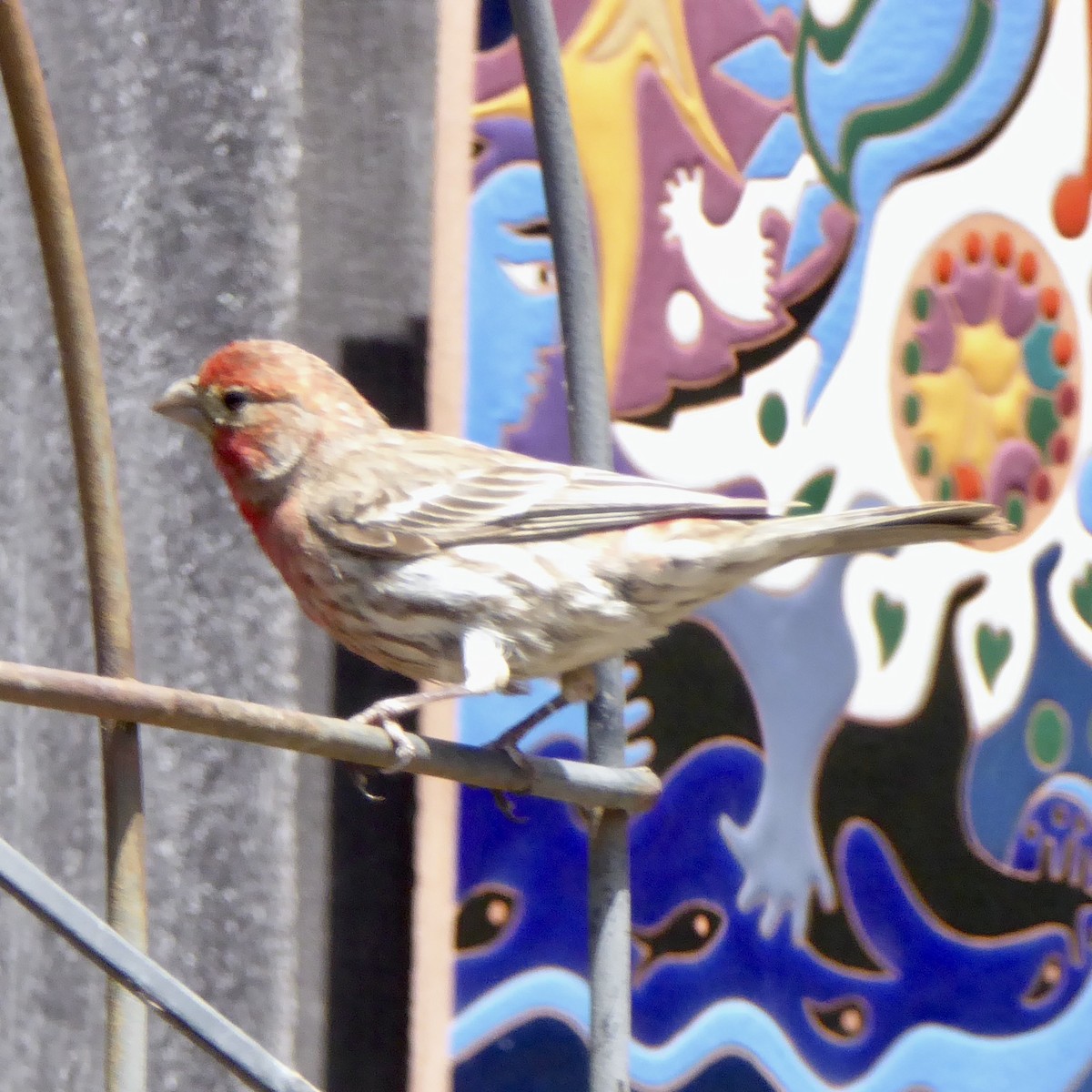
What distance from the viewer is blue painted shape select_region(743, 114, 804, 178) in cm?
364

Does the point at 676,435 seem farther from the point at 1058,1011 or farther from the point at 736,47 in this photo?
the point at 1058,1011

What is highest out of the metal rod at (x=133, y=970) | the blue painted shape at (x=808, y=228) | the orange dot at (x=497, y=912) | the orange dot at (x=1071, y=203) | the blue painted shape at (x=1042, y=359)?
the orange dot at (x=1071, y=203)

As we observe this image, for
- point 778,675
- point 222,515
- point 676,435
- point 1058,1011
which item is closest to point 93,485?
point 222,515

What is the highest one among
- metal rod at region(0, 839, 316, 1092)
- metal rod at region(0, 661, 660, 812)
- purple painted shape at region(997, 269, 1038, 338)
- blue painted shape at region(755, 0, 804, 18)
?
blue painted shape at region(755, 0, 804, 18)

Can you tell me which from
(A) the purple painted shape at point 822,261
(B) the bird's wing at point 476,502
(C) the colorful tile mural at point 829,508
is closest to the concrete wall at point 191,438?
(C) the colorful tile mural at point 829,508

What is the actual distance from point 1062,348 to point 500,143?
162 cm

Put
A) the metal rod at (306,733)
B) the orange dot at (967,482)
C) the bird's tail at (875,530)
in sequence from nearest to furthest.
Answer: the metal rod at (306,733) < the bird's tail at (875,530) < the orange dot at (967,482)

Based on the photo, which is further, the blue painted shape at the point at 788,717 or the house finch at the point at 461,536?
the blue painted shape at the point at 788,717

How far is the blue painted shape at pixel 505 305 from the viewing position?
10.7 feet

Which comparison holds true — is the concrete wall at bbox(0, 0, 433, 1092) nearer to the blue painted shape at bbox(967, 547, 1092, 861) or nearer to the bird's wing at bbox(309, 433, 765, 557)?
the bird's wing at bbox(309, 433, 765, 557)

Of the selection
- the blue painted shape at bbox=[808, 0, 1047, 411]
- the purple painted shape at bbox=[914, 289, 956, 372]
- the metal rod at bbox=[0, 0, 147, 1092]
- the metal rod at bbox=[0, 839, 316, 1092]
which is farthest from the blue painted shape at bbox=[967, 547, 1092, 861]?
the metal rod at bbox=[0, 839, 316, 1092]

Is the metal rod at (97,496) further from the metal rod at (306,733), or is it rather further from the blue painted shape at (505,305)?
the blue painted shape at (505,305)

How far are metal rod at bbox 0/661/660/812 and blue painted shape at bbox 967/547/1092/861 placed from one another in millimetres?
1885

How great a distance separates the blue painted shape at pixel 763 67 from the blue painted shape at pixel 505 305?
62cm
